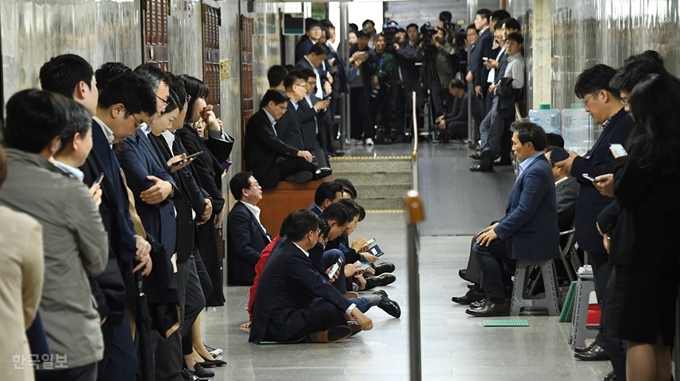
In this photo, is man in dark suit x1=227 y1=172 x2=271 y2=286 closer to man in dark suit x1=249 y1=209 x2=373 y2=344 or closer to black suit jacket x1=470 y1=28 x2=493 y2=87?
man in dark suit x1=249 y1=209 x2=373 y2=344

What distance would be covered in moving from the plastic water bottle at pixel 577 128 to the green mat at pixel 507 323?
1.73m

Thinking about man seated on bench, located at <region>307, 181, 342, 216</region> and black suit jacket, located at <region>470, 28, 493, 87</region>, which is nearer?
man seated on bench, located at <region>307, 181, 342, 216</region>

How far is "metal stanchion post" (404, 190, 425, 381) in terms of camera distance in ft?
10.6

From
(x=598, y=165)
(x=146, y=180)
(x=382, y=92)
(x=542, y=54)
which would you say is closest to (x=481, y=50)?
(x=542, y=54)

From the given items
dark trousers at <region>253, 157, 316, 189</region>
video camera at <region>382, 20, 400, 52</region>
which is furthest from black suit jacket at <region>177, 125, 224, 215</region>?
video camera at <region>382, 20, 400, 52</region>

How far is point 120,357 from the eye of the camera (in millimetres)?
4691

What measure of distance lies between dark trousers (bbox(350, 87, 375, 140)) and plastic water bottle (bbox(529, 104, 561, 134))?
267 inches

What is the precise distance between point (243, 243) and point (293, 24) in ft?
18.6

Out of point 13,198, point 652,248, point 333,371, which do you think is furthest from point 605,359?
point 13,198

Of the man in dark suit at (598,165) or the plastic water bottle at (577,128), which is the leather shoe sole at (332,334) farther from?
the plastic water bottle at (577,128)

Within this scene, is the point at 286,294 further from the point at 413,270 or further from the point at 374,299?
the point at 413,270

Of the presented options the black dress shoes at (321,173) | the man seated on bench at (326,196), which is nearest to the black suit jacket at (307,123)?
the black dress shoes at (321,173)

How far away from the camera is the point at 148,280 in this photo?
520 centimetres

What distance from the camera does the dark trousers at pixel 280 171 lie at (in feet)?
38.1
